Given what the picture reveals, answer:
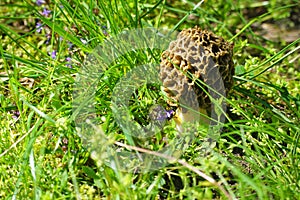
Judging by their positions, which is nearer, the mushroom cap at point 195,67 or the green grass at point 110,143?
the green grass at point 110,143

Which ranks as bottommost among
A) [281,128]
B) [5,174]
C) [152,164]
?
[281,128]

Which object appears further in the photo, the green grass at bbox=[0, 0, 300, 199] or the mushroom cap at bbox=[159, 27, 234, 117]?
the mushroom cap at bbox=[159, 27, 234, 117]

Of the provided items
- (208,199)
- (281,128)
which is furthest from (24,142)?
(281,128)

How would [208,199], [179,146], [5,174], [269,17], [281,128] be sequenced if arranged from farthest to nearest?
[269,17] → [281,128] → [179,146] → [5,174] → [208,199]

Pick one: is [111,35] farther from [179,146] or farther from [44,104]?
[179,146]

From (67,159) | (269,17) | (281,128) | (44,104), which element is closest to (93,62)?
(44,104)

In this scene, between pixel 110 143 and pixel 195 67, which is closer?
pixel 110 143

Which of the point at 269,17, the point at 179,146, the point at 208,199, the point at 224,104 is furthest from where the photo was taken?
the point at 269,17

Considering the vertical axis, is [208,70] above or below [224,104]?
above

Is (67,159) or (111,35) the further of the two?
(111,35)
